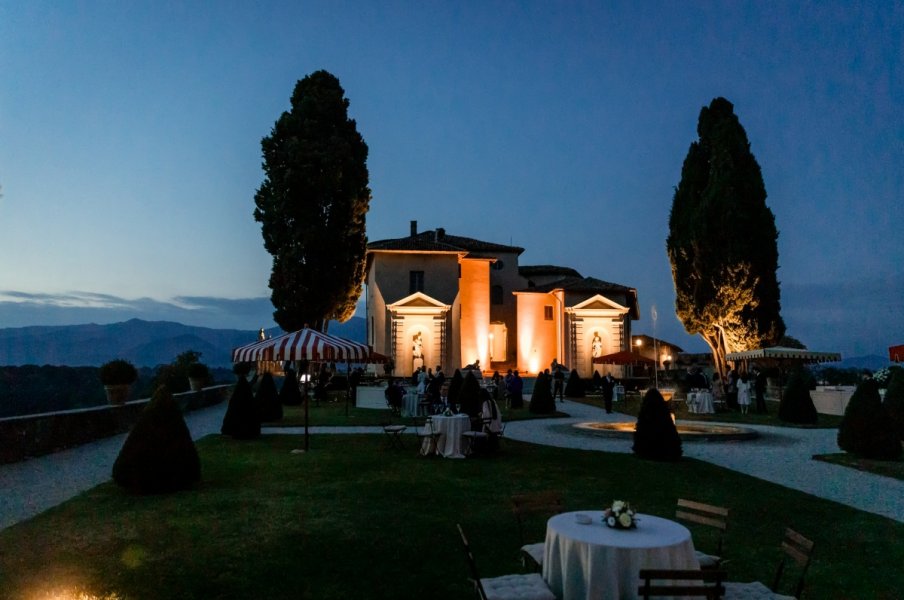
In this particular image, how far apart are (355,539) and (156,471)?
4311 millimetres

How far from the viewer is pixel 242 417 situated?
17.0m

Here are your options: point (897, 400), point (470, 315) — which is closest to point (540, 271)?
point (470, 315)

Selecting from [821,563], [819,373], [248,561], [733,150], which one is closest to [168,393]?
[248,561]

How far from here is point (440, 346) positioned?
43969 millimetres

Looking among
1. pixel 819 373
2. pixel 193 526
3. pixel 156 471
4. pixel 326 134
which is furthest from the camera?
pixel 819 373

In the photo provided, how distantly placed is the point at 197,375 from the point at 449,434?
71.9ft

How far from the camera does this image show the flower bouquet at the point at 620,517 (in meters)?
4.55

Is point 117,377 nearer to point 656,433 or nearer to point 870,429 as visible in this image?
point 656,433

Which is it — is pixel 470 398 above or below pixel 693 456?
above

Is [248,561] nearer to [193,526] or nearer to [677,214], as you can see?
[193,526]

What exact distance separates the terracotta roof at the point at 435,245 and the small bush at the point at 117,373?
82.1 feet

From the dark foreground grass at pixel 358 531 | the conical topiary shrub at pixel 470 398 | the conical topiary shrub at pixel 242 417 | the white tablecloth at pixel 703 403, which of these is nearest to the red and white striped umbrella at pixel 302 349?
the conical topiary shrub at pixel 242 417

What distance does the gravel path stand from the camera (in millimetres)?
Result: 9633

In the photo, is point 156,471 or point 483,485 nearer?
point 156,471
